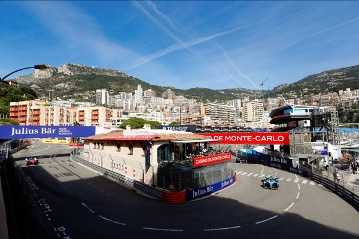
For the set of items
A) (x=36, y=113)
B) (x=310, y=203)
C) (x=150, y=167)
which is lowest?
(x=310, y=203)

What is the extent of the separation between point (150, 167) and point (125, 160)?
7.91 metres

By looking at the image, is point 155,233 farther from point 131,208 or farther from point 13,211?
point 13,211

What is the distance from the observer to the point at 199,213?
26.3 metres

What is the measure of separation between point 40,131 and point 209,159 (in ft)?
121

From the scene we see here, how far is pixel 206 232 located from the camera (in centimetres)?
2122

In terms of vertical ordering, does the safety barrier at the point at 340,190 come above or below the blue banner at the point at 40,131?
below

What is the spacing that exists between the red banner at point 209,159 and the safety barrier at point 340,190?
40.2 feet

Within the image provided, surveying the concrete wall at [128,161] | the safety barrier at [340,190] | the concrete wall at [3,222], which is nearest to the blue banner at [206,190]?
the concrete wall at [128,161]

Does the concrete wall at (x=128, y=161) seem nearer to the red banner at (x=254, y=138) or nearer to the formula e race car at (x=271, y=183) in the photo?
the formula e race car at (x=271, y=183)

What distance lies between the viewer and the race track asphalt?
21.1 m

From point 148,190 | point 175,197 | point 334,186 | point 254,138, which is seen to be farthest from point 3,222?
point 254,138

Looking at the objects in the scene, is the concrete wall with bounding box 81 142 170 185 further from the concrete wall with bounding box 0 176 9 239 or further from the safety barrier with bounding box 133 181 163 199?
the concrete wall with bounding box 0 176 9 239

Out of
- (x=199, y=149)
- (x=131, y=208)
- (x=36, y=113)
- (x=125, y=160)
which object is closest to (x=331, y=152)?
(x=199, y=149)

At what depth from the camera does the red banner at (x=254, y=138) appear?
56406 millimetres
